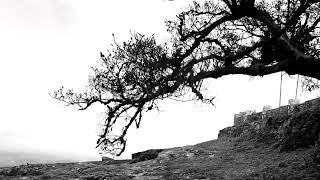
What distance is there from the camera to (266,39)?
48.6ft

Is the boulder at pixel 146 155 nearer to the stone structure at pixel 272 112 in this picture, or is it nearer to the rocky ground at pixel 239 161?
the rocky ground at pixel 239 161

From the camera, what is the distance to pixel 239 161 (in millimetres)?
24547

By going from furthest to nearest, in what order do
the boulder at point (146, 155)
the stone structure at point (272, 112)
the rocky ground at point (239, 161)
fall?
the boulder at point (146, 155), the stone structure at point (272, 112), the rocky ground at point (239, 161)

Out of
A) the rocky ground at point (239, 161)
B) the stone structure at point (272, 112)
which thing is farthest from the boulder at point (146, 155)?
the stone structure at point (272, 112)

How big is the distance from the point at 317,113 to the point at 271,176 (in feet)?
24.1

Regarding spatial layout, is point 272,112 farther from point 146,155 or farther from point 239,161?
point 146,155

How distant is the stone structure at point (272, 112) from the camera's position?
96.7ft

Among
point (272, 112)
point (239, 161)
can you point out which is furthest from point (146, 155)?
point (272, 112)

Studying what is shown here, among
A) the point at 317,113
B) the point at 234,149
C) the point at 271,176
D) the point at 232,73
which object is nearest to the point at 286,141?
the point at 317,113

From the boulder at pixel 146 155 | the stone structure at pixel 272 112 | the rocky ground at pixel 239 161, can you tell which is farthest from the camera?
the boulder at pixel 146 155

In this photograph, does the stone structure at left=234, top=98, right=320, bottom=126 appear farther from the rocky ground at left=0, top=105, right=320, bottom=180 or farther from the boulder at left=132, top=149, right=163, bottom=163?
the boulder at left=132, top=149, right=163, bottom=163

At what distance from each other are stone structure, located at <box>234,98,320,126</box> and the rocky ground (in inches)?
79.5

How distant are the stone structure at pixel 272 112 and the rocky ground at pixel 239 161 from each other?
202 centimetres

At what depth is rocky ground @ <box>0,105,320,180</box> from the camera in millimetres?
19703
